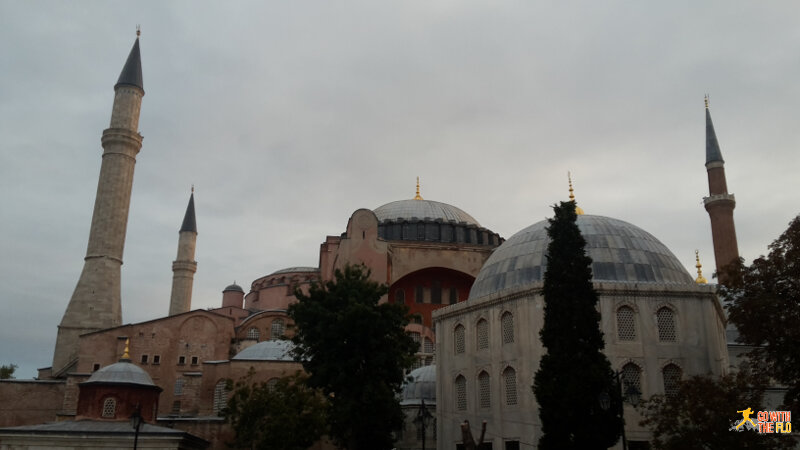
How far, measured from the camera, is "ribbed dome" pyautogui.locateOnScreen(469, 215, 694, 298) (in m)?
20.5

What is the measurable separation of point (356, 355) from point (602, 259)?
787cm

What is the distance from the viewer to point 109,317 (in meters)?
35.0

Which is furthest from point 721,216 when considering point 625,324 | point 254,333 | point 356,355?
point 356,355

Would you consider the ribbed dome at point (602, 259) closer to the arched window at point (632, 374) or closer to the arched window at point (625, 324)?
the arched window at point (625, 324)

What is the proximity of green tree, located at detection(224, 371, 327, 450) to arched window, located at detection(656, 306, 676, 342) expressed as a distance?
424 inches

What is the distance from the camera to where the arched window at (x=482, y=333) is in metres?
20.9

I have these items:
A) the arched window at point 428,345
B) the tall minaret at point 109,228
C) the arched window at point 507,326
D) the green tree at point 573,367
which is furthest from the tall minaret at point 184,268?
the green tree at point 573,367

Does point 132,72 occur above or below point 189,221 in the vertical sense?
above

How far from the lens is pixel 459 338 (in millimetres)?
22062

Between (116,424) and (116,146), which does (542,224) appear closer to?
(116,424)

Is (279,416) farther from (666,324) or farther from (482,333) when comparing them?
(666,324)

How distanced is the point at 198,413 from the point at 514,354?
16128mm

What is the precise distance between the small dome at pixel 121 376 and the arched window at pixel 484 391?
510 inches

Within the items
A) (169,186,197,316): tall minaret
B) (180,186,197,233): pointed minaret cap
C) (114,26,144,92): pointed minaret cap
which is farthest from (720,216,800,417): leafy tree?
(180,186,197,233): pointed minaret cap
